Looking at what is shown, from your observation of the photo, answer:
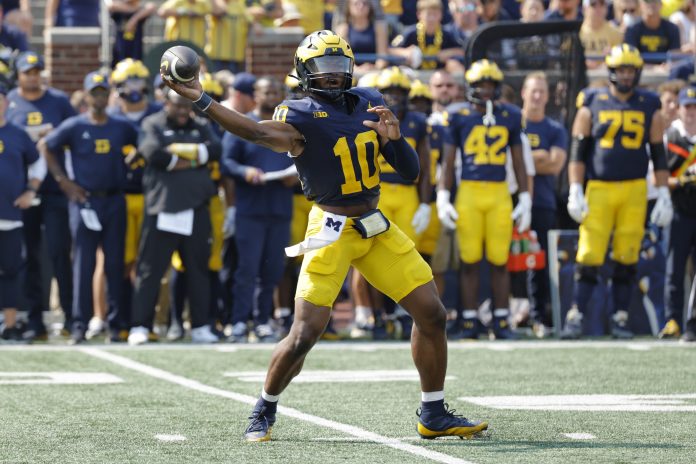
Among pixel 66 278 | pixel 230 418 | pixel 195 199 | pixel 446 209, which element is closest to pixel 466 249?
pixel 446 209

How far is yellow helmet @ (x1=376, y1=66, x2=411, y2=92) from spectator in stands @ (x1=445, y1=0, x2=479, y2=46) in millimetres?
4433

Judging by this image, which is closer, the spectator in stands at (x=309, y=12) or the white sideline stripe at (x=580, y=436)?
the white sideline stripe at (x=580, y=436)

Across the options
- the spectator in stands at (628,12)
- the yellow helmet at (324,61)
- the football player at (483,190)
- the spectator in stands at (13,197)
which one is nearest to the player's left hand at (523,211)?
the football player at (483,190)

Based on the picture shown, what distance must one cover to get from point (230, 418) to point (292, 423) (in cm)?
35

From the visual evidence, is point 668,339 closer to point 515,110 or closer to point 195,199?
point 515,110

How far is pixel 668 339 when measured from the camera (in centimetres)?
1191

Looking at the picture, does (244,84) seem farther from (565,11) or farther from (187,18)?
→ (565,11)

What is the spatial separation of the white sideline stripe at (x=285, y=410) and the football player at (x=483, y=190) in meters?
2.93

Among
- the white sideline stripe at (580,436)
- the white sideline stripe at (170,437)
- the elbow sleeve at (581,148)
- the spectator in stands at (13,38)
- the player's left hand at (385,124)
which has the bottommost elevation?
the white sideline stripe at (170,437)

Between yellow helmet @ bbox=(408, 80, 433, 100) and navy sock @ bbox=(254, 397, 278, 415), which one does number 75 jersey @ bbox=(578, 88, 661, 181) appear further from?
navy sock @ bbox=(254, 397, 278, 415)

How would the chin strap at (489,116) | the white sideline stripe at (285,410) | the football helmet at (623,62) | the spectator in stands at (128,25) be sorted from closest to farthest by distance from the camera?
the white sideline stripe at (285,410) < the football helmet at (623,62) < the chin strap at (489,116) < the spectator in stands at (128,25)

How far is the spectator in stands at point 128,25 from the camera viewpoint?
53.3 ft

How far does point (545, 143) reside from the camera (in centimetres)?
1291

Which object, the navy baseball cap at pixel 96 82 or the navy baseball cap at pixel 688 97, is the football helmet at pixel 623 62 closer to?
the navy baseball cap at pixel 688 97
